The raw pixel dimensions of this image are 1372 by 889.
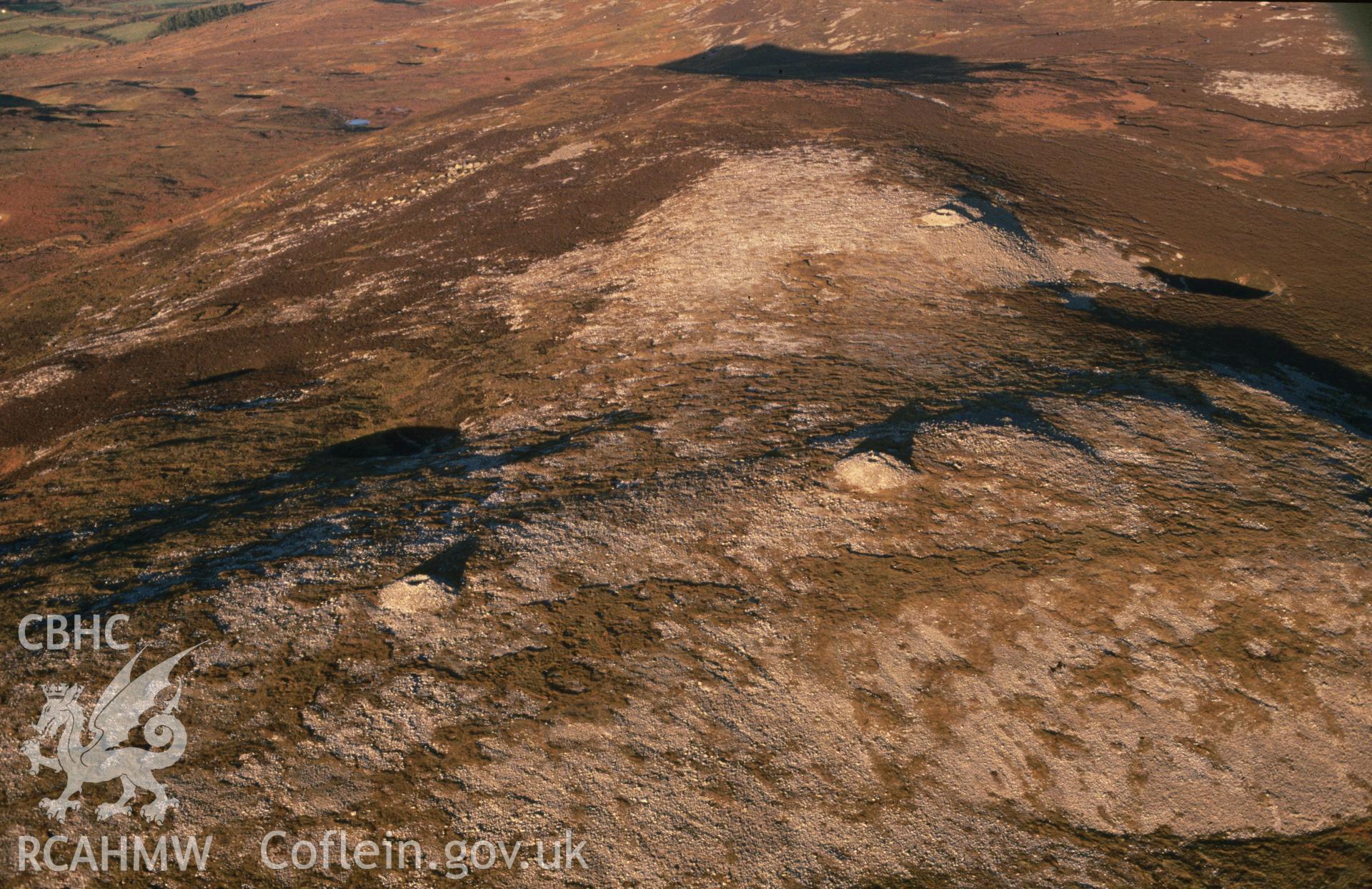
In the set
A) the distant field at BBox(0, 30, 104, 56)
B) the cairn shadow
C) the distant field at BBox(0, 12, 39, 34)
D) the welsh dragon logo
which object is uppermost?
the distant field at BBox(0, 12, 39, 34)

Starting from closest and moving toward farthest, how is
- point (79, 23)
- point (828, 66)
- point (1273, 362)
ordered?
point (1273, 362) → point (828, 66) → point (79, 23)

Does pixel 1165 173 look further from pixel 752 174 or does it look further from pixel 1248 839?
pixel 1248 839

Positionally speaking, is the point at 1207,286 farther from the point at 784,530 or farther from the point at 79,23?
the point at 79,23

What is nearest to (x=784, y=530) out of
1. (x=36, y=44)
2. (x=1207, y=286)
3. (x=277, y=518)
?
(x=277, y=518)

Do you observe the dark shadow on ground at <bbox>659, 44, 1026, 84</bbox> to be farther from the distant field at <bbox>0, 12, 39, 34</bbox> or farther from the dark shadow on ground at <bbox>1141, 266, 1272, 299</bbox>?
the distant field at <bbox>0, 12, 39, 34</bbox>

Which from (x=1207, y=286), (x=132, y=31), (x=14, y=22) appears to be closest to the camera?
(x=1207, y=286)

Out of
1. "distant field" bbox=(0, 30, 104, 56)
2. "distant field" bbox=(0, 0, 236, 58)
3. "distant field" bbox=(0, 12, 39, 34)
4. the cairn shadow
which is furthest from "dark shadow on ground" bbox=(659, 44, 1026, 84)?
"distant field" bbox=(0, 12, 39, 34)

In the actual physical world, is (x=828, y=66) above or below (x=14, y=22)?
below

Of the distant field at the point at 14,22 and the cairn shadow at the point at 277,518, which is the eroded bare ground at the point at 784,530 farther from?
the distant field at the point at 14,22
